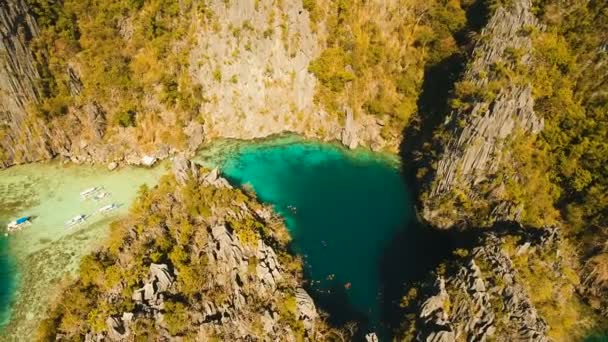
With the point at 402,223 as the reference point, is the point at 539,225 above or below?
above

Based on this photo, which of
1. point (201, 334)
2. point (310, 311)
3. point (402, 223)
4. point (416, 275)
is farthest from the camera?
point (402, 223)

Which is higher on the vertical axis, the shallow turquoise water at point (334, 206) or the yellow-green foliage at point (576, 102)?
the yellow-green foliage at point (576, 102)

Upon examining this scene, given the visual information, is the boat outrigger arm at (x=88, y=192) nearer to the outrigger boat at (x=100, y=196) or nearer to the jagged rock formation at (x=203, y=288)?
the outrigger boat at (x=100, y=196)

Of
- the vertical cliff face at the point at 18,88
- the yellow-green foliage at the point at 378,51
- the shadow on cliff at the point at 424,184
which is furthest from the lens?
the yellow-green foliage at the point at 378,51

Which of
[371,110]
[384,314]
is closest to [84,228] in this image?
[384,314]

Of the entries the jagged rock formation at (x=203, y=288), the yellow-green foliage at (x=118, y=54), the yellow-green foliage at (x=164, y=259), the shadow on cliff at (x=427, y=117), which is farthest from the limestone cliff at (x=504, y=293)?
the yellow-green foliage at (x=118, y=54)

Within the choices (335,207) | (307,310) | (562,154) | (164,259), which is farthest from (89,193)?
(562,154)

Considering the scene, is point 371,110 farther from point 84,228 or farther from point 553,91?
point 84,228
